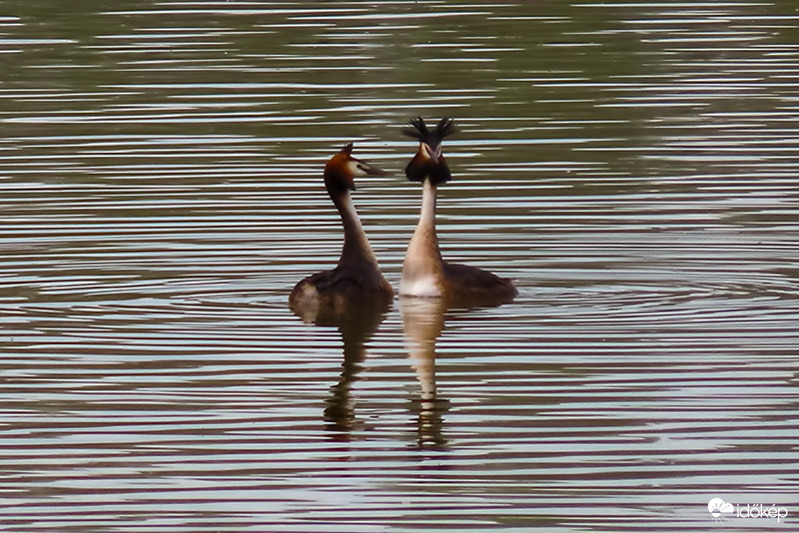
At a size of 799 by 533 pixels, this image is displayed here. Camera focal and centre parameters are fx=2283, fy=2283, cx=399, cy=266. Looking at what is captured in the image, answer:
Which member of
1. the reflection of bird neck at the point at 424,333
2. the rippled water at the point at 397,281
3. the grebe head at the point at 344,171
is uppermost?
the grebe head at the point at 344,171

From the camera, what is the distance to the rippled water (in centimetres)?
1038

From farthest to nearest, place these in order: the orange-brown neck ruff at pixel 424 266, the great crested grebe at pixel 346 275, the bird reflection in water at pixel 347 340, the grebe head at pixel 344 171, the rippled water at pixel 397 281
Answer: the grebe head at pixel 344 171 → the orange-brown neck ruff at pixel 424 266 → the great crested grebe at pixel 346 275 → the bird reflection in water at pixel 347 340 → the rippled water at pixel 397 281

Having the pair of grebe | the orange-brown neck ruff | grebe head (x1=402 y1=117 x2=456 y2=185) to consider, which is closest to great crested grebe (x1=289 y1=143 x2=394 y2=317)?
the pair of grebe

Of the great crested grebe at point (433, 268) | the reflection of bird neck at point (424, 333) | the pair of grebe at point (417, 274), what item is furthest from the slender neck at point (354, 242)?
the reflection of bird neck at point (424, 333)

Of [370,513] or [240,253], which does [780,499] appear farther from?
[240,253]

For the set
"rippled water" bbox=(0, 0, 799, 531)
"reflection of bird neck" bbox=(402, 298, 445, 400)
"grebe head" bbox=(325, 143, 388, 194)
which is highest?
"grebe head" bbox=(325, 143, 388, 194)

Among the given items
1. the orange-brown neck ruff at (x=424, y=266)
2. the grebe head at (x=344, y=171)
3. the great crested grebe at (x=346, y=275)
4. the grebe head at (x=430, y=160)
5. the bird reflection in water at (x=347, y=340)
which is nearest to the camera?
the bird reflection in water at (x=347, y=340)

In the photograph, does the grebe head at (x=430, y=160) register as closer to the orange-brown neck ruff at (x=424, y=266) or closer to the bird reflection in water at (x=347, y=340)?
the orange-brown neck ruff at (x=424, y=266)

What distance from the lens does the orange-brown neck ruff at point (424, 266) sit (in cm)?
1507

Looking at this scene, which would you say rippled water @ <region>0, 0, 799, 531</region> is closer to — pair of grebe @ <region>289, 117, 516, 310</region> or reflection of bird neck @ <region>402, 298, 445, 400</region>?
reflection of bird neck @ <region>402, 298, 445, 400</region>

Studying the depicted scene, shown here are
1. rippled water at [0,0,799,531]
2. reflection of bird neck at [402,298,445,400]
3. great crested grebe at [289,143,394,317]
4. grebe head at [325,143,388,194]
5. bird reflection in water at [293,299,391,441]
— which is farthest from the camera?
grebe head at [325,143,388,194]

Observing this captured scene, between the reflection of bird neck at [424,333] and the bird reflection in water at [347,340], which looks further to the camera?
the reflection of bird neck at [424,333]

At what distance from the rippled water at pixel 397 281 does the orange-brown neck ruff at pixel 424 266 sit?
161mm

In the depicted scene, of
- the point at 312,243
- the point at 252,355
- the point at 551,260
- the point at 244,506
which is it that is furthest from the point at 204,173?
the point at 244,506
